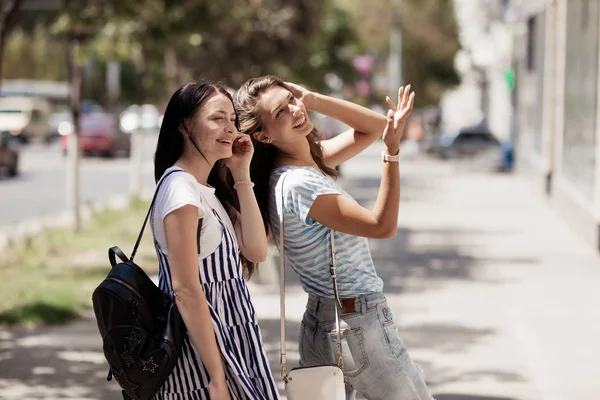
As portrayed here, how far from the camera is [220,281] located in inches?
129

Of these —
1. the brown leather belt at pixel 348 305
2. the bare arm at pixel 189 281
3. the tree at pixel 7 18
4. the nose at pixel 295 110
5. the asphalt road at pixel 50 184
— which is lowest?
the asphalt road at pixel 50 184

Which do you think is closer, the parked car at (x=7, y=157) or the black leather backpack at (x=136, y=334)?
the black leather backpack at (x=136, y=334)

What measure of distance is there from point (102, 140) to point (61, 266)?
1210 inches

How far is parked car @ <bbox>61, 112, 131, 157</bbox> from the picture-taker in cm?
4212

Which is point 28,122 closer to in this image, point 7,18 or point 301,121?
point 7,18

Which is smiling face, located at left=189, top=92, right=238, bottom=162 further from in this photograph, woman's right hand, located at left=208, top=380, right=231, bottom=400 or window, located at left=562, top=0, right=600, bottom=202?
window, located at left=562, top=0, right=600, bottom=202

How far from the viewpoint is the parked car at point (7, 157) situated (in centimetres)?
3157

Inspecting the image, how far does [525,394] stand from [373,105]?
61170 millimetres

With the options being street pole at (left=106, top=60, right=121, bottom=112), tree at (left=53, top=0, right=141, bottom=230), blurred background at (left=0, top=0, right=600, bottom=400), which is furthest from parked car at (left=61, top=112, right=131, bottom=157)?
street pole at (left=106, top=60, right=121, bottom=112)

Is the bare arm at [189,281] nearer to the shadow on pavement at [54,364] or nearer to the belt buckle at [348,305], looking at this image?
the belt buckle at [348,305]

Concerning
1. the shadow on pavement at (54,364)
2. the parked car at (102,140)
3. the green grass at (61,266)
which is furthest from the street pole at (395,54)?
the shadow on pavement at (54,364)

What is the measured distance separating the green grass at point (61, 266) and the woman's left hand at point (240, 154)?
567 centimetres

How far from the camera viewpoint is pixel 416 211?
66.1 feet

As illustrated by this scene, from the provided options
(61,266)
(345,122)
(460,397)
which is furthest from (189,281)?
(61,266)
